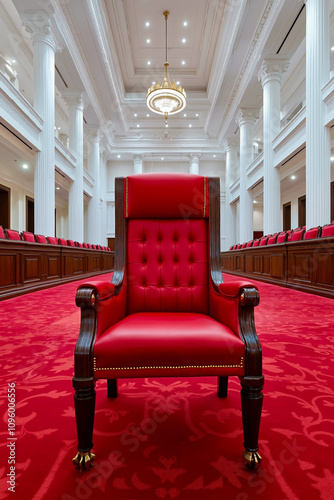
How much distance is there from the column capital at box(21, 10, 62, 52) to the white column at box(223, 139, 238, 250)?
32.9 ft

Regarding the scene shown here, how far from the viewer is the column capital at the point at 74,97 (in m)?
10.2

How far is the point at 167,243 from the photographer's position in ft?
4.95

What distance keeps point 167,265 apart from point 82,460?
875mm

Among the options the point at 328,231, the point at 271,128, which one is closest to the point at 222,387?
the point at 328,231

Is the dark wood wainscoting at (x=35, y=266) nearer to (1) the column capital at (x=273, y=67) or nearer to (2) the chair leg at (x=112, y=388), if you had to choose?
(2) the chair leg at (x=112, y=388)

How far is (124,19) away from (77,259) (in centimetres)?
798

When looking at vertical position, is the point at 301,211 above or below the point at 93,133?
below

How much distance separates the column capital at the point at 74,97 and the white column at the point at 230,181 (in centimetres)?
786

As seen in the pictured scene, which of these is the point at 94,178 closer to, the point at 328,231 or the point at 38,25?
the point at 38,25

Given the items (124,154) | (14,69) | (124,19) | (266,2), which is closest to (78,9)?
(124,19)

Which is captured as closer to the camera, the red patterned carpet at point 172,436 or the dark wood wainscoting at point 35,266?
the red patterned carpet at point 172,436

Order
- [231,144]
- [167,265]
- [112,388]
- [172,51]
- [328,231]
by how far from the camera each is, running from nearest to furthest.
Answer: [112,388] → [167,265] → [328,231] → [172,51] → [231,144]

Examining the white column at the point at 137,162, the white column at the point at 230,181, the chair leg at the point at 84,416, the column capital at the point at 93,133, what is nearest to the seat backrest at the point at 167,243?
the chair leg at the point at 84,416

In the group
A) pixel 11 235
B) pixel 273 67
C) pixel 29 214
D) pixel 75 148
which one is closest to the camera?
pixel 11 235
